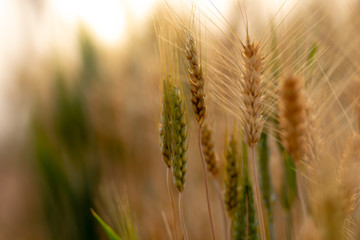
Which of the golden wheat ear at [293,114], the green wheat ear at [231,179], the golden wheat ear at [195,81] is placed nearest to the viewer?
the golden wheat ear at [293,114]

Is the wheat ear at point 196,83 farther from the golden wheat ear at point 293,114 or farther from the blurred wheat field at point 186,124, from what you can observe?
the golden wheat ear at point 293,114

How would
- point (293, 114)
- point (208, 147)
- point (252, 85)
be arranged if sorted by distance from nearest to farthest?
point (293, 114) < point (252, 85) < point (208, 147)

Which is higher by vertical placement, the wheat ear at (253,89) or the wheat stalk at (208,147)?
the wheat ear at (253,89)

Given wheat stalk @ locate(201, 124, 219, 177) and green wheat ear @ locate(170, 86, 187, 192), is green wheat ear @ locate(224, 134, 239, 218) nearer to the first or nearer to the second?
wheat stalk @ locate(201, 124, 219, 177)

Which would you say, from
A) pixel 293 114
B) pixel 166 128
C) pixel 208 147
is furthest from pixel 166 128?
pixel 293 114

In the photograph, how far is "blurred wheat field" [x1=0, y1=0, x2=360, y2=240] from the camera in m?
0.61

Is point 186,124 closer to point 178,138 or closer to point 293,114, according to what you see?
point 178,138

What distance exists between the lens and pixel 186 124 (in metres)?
0.68

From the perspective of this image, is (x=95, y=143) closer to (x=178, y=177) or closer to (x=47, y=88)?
(x=47, y=88)

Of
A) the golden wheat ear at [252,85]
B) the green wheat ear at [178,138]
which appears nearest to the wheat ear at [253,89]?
the golden wheat ear at [252,85]

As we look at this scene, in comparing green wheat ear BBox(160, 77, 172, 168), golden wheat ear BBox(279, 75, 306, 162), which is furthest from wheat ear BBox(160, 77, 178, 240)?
golden wheat ear BBox(279, 75, 306, 162)

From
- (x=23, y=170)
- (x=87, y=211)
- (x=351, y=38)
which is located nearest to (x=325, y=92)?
(x=351, y=38)

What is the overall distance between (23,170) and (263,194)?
1522 mm

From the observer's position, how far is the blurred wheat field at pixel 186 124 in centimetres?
61
